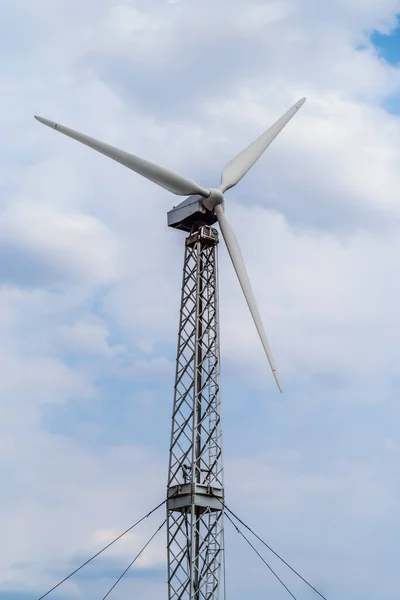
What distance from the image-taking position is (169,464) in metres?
74.7

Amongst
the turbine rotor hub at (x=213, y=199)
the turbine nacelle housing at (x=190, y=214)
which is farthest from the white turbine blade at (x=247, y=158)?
the turbine nacelle housing at (x=190, y=214)

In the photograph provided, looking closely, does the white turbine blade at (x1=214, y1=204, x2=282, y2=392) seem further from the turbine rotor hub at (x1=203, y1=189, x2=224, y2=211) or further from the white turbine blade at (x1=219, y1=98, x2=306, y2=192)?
the white turbine blade at (x1=219, y1=98, x2=306, y2=192)

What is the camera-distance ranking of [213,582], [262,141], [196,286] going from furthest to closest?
[262,141]
[196,286]
[213,582]

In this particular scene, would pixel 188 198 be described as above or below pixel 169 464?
above

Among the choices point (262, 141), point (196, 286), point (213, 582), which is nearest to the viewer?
point (213, 582)

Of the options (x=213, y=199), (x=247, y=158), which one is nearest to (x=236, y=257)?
(x=213, y=199)

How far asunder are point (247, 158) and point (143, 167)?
961 cm

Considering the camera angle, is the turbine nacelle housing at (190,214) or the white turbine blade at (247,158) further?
the white turbine blade at (247,158)

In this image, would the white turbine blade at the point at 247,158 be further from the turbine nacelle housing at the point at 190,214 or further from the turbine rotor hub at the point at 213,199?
the turbine nacelle housing at the point at 190,214

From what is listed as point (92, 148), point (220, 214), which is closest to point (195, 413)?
point (220, 214)

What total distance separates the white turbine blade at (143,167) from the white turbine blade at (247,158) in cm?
338

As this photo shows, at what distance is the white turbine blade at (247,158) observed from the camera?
81062mm

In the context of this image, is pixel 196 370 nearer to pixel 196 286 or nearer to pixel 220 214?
pixel 196 286

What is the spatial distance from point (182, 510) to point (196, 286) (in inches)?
649
